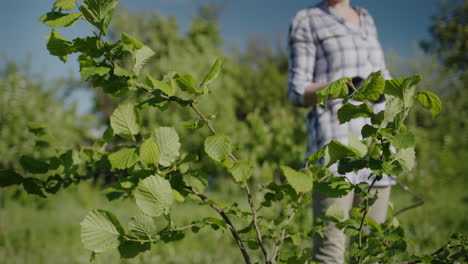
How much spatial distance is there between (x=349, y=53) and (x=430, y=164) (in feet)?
27.4

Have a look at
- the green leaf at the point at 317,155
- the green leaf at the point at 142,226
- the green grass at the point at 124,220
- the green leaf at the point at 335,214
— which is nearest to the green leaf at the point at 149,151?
the green leaf at the point at 142,226

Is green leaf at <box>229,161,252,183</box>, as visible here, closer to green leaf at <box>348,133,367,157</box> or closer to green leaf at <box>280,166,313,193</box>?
green leaf at <box>280,166,313,193</box>

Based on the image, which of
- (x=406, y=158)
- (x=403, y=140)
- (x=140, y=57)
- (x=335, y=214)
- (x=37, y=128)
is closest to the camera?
(x=403, y=140)

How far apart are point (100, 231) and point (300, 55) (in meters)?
1.15

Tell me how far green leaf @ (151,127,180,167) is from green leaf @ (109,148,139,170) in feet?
0.20

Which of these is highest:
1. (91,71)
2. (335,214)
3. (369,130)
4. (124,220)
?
(91,71)

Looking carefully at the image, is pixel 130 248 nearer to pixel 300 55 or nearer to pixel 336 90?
pixel 336 90

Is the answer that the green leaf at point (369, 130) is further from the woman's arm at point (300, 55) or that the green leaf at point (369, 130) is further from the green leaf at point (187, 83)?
the woman's arm at point (300, 55)

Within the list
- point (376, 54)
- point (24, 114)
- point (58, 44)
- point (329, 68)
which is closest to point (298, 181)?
point (58, 44)

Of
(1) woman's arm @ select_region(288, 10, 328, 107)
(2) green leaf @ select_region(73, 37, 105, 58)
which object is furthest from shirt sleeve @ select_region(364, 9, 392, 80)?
(2) green leaf @ select_region(73, 37, 105, 58)

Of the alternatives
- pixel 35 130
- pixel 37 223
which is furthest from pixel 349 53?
pixel 37 223

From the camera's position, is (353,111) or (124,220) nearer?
(353,111)

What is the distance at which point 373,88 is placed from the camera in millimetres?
713

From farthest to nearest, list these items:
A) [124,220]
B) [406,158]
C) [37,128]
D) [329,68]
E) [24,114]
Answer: [124,220]
[24,114]
[329,68]
[37,128]
[406,158]
